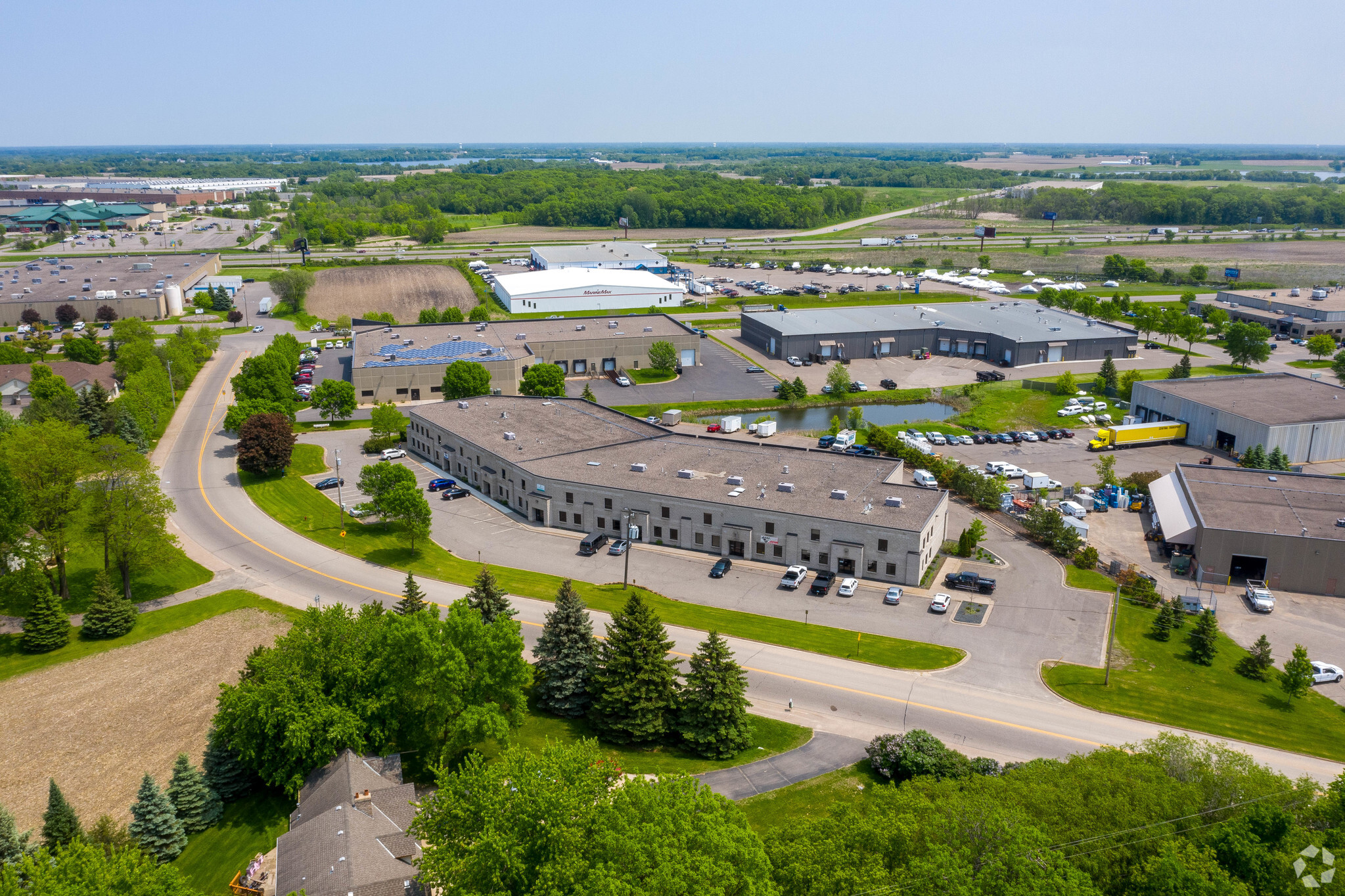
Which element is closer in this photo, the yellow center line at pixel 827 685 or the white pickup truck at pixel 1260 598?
the yellow center line at pixel 827 685

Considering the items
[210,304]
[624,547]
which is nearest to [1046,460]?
[624,547]

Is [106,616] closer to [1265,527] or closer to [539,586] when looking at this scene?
[539,586]

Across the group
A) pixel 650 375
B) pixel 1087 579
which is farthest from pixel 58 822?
pixel 650 375

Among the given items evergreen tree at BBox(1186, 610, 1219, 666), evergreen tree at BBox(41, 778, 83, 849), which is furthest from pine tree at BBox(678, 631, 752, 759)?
evergreen tree at BBox(1186, 610, 1219, 666)

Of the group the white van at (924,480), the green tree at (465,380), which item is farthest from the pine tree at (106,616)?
the white van at (924,480)

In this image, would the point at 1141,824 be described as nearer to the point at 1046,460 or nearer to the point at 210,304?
the point at 1046,460

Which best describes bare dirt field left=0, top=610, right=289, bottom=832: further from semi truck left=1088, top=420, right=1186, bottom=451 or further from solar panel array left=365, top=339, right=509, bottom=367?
semi truck left=1088, top=420, right=1186, bottom=451

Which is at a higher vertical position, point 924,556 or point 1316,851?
point 1316,851

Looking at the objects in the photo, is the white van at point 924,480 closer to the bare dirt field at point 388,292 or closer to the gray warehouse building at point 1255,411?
the gray warehouse building at point 1255,411
